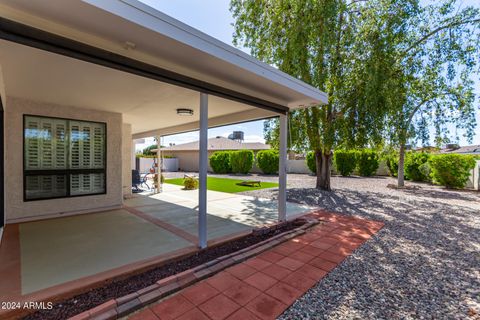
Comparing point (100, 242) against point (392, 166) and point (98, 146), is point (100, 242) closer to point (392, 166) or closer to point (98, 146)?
point (98, 146)

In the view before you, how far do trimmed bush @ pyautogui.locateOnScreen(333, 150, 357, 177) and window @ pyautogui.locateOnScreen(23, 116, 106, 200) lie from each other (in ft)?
55.1

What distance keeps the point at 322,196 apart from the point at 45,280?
8814 mm

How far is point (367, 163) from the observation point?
17859 mm

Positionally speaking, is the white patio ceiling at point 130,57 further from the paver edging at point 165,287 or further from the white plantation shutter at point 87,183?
the paver edging at point 165,287

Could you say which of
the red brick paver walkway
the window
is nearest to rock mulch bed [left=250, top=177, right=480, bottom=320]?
the red brick paver walkway

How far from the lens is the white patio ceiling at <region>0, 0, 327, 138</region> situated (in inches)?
83.7

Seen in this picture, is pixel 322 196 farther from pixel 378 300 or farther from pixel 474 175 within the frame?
pixel 474 175

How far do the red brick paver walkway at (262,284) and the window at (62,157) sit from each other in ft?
17.9

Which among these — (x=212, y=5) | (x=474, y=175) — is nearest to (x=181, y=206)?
(x=212, y=5)

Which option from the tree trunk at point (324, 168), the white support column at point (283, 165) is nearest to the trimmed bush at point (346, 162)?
the tree trunk at point (324, 168)

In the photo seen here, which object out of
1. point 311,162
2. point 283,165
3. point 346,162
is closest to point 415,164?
point 346,162

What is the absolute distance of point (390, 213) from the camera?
21.9 ft

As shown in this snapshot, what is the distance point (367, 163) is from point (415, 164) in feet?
11.8

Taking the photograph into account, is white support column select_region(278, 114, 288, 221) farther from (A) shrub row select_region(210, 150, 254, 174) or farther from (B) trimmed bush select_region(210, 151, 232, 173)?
(B) trimmed bush select_region(210, 151, 232, 173)
